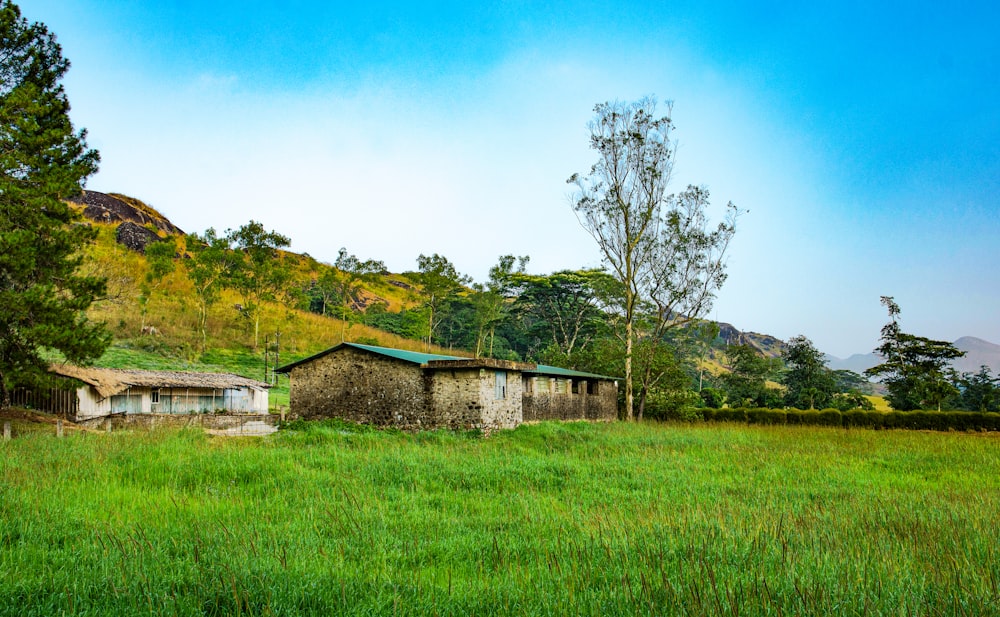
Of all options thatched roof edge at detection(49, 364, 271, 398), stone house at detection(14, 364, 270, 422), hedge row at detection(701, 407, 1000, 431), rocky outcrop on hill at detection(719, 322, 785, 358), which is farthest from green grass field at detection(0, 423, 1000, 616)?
rocky outcrop on hill at detection(719, 322, 785, 358)

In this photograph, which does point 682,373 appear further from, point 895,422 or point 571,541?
point 571,541

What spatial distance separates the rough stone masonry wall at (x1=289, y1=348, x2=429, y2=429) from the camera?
64.6ft

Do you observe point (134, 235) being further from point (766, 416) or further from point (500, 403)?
point (766, 416)

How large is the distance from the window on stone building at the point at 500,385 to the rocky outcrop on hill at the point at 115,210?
201 feet

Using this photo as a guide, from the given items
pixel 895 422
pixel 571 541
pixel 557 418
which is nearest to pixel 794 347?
pixel 895 422

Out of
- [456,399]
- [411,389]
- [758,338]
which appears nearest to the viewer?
[456,399]

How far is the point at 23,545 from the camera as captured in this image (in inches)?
223

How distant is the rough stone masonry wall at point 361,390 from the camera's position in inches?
775

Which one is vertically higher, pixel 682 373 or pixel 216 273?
pixel 216 273

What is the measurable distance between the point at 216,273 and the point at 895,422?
A: 42.5 metres

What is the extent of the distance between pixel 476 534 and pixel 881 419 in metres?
28.1

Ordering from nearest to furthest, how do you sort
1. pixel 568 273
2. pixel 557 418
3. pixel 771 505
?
pixel 771 505 < pixel 557 418 < pixel 568 273

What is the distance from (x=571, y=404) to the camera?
2636 cm

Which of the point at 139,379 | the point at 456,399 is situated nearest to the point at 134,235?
the point at 139,379
